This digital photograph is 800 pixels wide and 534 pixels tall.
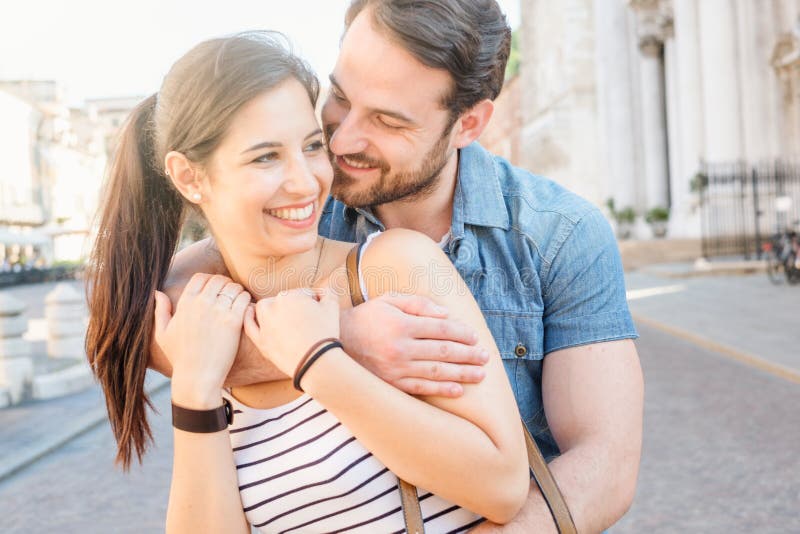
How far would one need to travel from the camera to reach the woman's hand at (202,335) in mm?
1817

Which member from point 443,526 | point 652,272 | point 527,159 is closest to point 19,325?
point 443,526

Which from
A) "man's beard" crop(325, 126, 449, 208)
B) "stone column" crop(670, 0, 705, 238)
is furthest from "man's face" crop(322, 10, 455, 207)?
"stone column" crop(670, 0, 705, 238)

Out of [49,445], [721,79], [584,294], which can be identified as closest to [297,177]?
[584,294]

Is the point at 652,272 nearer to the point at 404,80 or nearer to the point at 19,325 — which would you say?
the point at 19,325

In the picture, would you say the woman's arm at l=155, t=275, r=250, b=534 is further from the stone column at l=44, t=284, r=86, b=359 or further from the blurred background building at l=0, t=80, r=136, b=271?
the blurred background building at l=0, t=80, r=136, b=271

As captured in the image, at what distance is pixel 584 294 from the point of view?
2.04 metres

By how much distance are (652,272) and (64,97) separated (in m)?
63.7

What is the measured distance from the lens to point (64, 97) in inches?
2886

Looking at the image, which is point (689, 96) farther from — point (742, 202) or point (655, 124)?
point (655, 124)

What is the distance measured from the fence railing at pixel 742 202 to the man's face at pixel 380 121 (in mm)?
23962

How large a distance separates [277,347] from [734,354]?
9089 mm

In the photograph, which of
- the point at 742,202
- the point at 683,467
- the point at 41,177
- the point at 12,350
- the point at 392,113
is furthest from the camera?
the point at 41,177

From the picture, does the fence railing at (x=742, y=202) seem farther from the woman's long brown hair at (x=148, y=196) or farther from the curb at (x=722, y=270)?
the woman's long brown hair at (x=148, y=196)

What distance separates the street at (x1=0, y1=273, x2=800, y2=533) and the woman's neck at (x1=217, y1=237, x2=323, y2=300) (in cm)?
328
